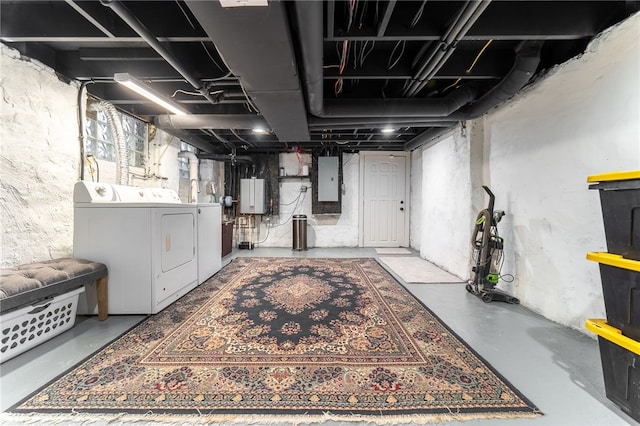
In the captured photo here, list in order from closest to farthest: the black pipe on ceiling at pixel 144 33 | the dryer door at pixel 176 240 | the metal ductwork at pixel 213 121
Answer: the black pipe on ceiling at pixel 144 33 → the dryer door at pixel 176 240 → the metal ductwork at pixel 213 121

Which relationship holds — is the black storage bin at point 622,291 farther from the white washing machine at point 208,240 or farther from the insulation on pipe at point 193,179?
the insulation on pipe at point 193,179

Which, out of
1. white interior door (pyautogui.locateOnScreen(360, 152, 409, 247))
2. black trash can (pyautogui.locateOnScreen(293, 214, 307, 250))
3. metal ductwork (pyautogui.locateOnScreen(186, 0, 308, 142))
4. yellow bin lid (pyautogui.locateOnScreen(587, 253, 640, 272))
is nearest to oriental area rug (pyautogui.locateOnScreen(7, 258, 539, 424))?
yellow bin lid (pyautogui.locateOnScreen(587, 253, 640, 272))

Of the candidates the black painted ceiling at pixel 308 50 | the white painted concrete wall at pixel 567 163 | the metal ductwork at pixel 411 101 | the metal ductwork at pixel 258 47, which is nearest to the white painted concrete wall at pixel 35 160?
the black painted ceiling at pixel 308 50

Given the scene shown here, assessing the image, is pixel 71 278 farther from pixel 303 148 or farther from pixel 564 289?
pixel 303 148

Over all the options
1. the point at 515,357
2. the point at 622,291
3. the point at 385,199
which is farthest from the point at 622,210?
the point at 385,199

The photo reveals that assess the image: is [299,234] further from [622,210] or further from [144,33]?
[622,210]

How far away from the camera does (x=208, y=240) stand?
3285 mm

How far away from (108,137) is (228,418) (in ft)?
12.1

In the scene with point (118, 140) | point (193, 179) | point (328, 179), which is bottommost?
point (193, 179)

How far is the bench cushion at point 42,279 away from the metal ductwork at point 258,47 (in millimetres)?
2090

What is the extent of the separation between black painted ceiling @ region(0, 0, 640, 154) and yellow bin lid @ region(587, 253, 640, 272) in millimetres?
1674

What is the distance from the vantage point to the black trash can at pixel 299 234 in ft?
18.0

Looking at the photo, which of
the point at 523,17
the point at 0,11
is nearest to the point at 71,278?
the point at 0,11

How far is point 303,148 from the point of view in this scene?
5594mm
